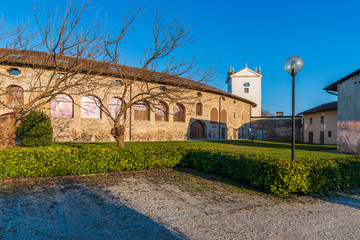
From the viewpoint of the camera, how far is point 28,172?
255 inches

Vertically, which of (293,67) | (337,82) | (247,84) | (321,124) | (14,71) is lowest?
(321,124)

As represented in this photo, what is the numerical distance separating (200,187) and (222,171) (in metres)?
→ 1.45

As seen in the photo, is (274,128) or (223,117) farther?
(274,128)

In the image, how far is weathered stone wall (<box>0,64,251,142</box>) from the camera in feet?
55.3

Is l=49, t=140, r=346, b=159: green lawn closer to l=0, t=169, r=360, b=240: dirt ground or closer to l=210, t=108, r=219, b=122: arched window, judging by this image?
l=0, t=169, r=360, b=240: dirt ground

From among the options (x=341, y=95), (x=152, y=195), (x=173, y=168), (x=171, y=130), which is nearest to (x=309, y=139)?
(x=341, y=95)

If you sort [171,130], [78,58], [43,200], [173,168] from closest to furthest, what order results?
[43,200], [78,58], [173,168], [171,130]

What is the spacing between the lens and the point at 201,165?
8328mm

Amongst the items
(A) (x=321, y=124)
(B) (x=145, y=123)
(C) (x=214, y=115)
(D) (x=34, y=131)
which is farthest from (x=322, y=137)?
(D) (x=34, y=131)

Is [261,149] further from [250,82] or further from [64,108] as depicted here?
[250,82]

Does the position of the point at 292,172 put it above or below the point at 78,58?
below

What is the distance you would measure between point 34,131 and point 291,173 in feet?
49.2

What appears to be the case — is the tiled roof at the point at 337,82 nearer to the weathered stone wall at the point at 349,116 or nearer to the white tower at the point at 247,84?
the weathered stone wall at the point at 349,116

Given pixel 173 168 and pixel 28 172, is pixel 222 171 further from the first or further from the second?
pixel 28 172
